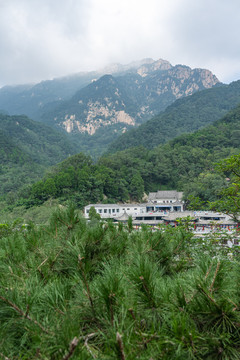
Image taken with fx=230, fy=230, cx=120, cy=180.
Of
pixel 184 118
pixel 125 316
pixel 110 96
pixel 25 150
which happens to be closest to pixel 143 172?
pixel 25 150

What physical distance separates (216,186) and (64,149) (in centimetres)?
6623

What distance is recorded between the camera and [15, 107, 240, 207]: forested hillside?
2997 cm

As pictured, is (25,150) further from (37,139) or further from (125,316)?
(125,316)

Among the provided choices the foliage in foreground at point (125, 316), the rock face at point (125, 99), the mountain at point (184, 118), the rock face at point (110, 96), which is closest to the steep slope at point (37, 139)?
the mountain at point (184, 118)

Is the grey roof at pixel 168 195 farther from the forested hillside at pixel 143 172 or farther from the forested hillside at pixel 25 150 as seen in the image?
the forested hillside at pixel 25 150

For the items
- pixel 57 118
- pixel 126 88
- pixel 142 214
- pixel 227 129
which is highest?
pixel 126 88

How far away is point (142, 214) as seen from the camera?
2761cm

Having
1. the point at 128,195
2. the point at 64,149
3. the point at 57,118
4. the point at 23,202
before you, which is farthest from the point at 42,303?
the point at 57,118

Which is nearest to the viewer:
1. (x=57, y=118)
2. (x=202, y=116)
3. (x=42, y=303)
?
(x=42, y=303)

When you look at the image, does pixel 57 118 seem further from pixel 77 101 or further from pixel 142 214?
pixel 142 214

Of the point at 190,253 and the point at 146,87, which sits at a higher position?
the point at 146,87

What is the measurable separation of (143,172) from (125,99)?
113 m

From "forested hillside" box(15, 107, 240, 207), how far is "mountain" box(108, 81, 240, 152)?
1890cm

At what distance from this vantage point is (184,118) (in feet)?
265
